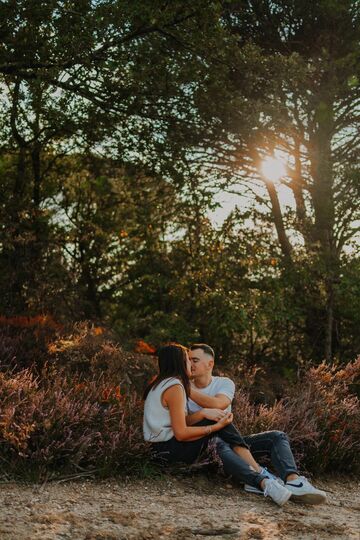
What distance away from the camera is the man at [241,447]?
5578 millimetres

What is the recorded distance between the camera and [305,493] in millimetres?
5457

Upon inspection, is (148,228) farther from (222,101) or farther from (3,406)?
(3,406)

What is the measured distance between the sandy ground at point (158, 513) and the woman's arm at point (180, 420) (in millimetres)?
470

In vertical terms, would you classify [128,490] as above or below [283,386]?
below

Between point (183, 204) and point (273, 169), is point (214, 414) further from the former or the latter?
point (273, 169)

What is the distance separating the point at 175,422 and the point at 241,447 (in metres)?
0.65

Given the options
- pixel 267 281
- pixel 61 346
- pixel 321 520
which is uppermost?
pixel 267 281

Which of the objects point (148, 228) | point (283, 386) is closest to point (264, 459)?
point (283, 386)

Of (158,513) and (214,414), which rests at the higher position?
(214,414)

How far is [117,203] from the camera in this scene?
14.8 meters

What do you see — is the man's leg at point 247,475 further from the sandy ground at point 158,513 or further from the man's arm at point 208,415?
the man's arm at point 208,415

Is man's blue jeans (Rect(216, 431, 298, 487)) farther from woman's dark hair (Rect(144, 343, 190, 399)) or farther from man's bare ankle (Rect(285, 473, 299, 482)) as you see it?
woman's dark hair (Rect(144, 343, 190, 399))

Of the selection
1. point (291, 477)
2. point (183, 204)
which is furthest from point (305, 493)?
point (183, 204)

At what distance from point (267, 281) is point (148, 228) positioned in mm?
2768
